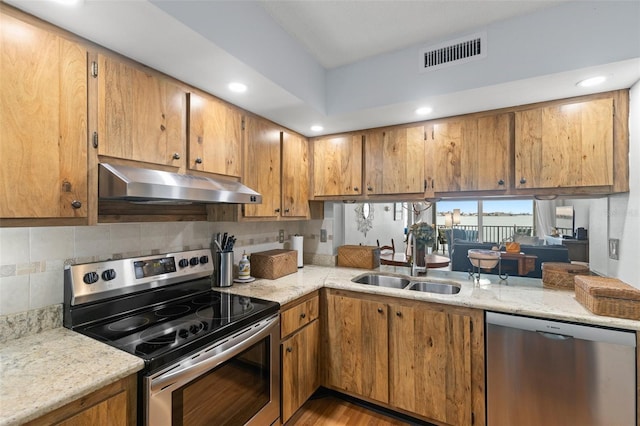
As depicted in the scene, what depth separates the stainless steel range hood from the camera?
49.4 inches

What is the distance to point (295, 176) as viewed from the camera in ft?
8.67

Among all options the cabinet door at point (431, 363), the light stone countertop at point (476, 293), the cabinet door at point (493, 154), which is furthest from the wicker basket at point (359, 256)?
the cabinet door at point (493, 154)

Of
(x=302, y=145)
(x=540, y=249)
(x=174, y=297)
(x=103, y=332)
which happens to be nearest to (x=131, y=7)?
(x=103, y=332)

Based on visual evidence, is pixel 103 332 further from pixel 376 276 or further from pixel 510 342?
pixel 510 342

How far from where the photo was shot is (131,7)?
1115 mm

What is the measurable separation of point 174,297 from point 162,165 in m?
0.84

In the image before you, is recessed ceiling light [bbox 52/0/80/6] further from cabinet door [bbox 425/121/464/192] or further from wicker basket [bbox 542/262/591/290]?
wicker basket [bbox 542/262/591/290]

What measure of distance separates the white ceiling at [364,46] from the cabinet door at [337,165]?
430mm

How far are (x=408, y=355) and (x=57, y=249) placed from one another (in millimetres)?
2102

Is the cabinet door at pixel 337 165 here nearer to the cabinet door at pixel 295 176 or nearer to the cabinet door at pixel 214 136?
the cabinet door at pixel 295 176

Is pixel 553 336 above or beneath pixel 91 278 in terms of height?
beneath

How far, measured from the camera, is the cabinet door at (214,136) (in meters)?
1.74

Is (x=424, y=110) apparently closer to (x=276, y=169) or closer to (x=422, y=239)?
(x=422, y=239)

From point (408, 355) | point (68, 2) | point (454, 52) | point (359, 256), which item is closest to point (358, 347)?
point (408, 355)
